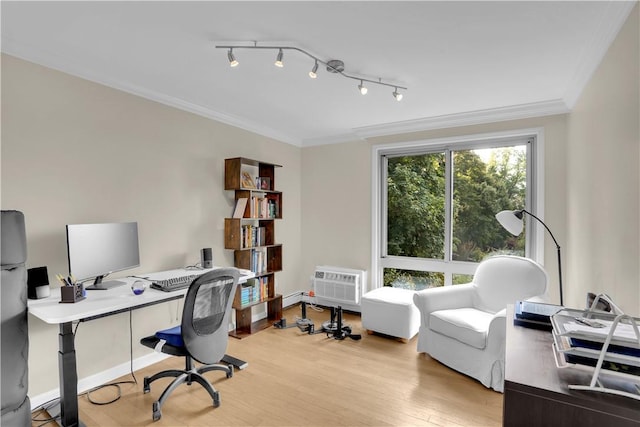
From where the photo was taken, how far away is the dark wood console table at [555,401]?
2.68 feet

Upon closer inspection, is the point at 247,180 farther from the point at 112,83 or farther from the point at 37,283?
the point at 37,283

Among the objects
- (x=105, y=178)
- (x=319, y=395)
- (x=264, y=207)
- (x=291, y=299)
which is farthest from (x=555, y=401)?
(x=291, y=299)

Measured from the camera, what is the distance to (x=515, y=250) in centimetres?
347

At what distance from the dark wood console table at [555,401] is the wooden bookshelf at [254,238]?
111 inches

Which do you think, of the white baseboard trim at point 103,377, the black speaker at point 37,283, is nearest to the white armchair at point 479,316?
the white baseboard trim at point 103,377

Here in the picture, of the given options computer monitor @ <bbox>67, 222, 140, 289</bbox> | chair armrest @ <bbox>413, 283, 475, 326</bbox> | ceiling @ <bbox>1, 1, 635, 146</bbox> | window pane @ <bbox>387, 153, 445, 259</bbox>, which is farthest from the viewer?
window pane @ <bbox>387, 153, 445, 259</bbox>

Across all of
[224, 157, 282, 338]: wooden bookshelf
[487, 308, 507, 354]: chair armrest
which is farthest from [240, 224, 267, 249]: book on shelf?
[487, 308, 507, 354]: chair armrest

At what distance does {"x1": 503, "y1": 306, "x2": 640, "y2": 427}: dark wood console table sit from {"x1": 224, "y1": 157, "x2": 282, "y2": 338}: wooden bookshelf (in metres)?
2.83

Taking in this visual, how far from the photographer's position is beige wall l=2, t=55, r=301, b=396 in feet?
7.06

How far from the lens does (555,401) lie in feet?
2.84

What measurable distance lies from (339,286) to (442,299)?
58.8 inches

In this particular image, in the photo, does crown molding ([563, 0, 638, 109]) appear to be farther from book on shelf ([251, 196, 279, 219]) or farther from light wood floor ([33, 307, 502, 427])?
book on shelf ([251, 196, 279, 219])

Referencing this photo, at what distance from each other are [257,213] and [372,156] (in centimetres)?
165

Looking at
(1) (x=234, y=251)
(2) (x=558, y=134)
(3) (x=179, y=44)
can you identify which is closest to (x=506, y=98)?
A: (2) (x=558, y=134)
